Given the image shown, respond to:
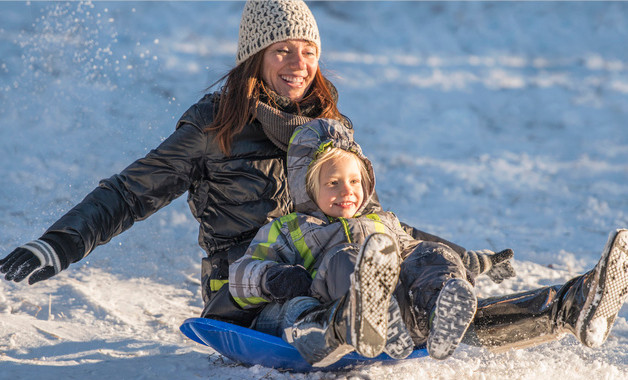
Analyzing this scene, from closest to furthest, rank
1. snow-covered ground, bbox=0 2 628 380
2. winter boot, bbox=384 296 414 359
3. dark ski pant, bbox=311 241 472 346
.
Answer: winter boot, bbox=384 296 414 359
dark ski pant, bbox=311 241 472 346
snow-covered ground, bbox=0 2 628 380

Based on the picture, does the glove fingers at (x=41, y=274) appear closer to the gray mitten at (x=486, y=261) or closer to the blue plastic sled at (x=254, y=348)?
the blue plastic sled at (x=254, y=348)

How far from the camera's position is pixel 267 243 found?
2070 millimetres

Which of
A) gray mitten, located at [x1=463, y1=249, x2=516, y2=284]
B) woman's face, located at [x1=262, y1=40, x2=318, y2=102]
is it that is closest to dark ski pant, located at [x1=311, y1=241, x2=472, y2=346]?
gray mitten, located at [x1=463, y1=249, x2=516, y2=284]

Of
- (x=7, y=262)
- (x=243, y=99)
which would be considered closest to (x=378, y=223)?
(x=243, y=99)

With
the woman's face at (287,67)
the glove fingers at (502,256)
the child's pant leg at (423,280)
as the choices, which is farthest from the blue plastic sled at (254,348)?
the woman's face at (287,67)

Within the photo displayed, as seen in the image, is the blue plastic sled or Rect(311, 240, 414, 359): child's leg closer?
Rect(311, 240, 414, 359): child's leg

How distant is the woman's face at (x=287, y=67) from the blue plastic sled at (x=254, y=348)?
102 cm

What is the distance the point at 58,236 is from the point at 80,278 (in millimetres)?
1374

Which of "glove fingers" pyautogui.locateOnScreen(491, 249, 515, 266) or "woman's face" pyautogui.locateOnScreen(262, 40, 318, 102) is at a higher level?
"woman's face" pyautogui.locateOnScreen(262, 40, 318, 102)

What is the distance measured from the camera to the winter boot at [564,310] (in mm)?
1737

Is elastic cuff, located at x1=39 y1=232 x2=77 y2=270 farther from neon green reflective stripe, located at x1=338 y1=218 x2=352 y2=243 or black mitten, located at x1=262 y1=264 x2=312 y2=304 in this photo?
neon green reflective stripe, located at x1=338 y1=218 x2=352 y2=243

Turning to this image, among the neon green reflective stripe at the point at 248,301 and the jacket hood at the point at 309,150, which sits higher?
the jacket hood at the point at 309,150

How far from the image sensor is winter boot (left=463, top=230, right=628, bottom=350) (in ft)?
5.70

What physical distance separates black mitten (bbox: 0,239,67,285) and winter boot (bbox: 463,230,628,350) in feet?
4.30
